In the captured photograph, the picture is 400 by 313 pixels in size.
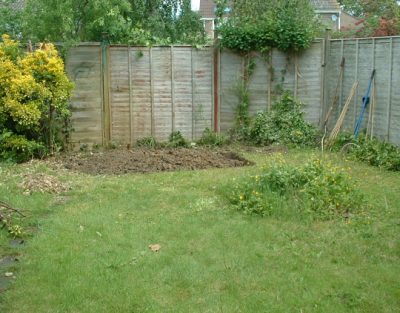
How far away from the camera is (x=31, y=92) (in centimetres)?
1027

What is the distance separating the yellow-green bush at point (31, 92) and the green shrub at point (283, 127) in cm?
423

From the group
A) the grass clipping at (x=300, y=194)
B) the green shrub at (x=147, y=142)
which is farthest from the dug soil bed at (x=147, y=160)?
the grass clipping at (x=300, y=194)

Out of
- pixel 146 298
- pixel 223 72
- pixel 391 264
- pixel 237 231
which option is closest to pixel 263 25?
pixel 223 72

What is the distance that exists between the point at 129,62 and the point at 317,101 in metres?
4.33

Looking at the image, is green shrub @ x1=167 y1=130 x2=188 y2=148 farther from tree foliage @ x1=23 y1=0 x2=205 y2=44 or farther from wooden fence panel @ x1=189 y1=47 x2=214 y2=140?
tree foliage @ x1=23 y1=0 x2=205 y2=44

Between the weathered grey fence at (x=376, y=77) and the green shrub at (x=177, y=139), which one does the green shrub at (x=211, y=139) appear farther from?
the weathered grey fence at (x=376, y=77)

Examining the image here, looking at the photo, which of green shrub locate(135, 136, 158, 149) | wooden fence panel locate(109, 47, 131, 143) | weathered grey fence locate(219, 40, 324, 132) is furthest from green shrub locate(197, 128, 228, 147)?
wooden fence panel locate(109, 47, 131, 143)

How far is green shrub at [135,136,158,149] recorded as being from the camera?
12539 mm

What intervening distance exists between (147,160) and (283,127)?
3502 millimetres

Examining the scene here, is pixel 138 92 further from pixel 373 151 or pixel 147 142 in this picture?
pixel 373 151

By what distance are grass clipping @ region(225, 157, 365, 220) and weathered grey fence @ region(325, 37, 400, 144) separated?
360 cm

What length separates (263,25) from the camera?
41.1ft

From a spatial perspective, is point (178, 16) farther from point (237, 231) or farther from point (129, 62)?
point (237, 231)

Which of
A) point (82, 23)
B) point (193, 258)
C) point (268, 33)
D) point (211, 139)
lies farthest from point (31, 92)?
point (193, 258)
